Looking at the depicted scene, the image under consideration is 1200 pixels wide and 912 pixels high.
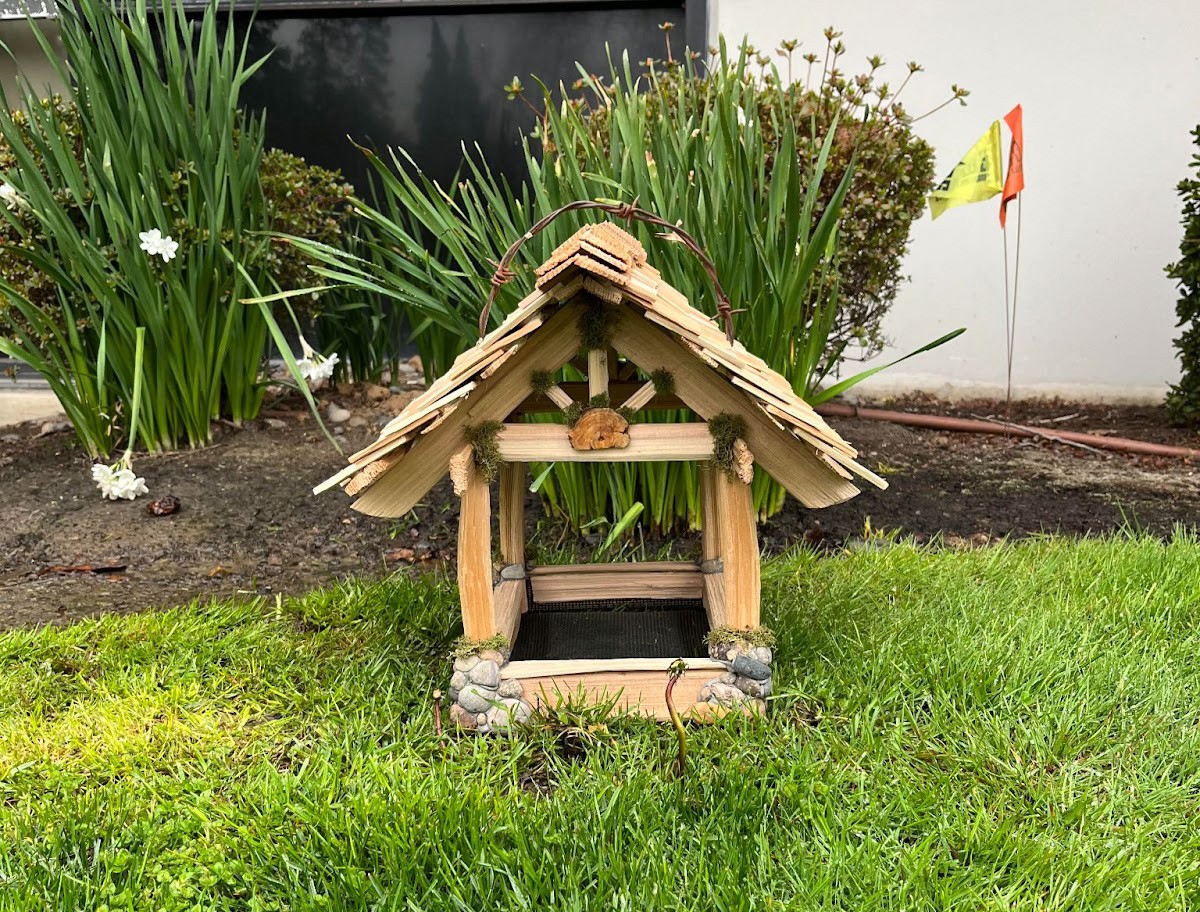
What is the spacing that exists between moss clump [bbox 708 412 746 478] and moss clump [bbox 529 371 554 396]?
11.7 inches

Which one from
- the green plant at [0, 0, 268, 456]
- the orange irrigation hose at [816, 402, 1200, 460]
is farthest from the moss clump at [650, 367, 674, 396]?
the orange irrigation hose at [816, 402, 1200, 460]

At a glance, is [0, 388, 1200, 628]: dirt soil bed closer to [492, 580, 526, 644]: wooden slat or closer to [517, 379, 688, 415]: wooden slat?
[492, 580, 526, 644]: wooden slat

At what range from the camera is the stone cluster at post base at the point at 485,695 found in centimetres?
174

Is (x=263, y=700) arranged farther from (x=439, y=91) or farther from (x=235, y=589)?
(x=439, y=91)

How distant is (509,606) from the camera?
6.51ft

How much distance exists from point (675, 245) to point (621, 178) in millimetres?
243

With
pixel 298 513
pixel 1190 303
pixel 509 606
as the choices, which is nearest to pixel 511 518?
pixel 509 606

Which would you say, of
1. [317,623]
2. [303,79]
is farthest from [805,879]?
[303,79]

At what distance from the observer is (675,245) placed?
7.76ft

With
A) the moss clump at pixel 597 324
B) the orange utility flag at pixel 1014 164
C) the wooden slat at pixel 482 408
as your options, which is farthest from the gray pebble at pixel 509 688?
the orange utility flag at pixel 1014 164

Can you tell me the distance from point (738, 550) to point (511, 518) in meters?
0.62

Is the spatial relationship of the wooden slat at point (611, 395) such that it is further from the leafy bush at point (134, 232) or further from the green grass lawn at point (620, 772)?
the leafy bush at point (134, 232)

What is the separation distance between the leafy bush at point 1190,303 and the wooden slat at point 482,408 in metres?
3.78

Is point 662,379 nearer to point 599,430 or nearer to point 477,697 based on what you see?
point 599,430
